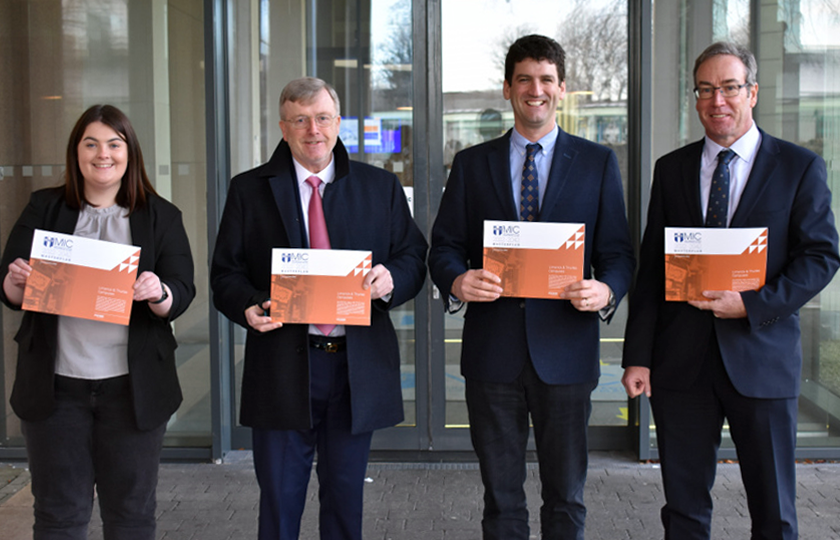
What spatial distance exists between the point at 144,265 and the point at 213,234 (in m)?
2.12

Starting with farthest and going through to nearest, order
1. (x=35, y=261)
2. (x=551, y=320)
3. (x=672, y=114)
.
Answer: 1. (x=672, y=114)
2. (x=551, y=320)
3. (x=35, y=261)

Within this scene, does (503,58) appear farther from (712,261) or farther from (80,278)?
(80,278)

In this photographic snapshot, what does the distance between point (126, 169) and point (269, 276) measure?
64 cm

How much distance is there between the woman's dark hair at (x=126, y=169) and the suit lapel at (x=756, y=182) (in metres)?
2.11

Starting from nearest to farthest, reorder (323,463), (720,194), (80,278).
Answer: (80,278) → (720,194) → (323,463)

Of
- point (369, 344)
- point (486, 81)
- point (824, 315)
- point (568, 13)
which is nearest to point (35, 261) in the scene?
point (369, 344)

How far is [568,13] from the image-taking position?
5.05 m

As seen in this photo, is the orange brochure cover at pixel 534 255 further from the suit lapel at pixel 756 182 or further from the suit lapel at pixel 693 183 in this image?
the suit lapel at pixel 756 182

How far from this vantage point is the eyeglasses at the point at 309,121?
2947mm

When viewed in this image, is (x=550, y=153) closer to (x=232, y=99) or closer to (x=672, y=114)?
(x=672, y=114)

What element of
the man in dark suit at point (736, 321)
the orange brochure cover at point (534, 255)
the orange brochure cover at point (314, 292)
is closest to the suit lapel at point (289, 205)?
the orange brochure cover at point (314, 292)

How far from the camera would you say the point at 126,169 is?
9.76 feet

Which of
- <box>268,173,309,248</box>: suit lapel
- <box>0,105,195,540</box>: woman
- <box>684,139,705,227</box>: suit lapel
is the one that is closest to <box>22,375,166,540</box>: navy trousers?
<box>0,105,195,540</box>: woman

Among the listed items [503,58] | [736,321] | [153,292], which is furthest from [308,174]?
[503,58]
